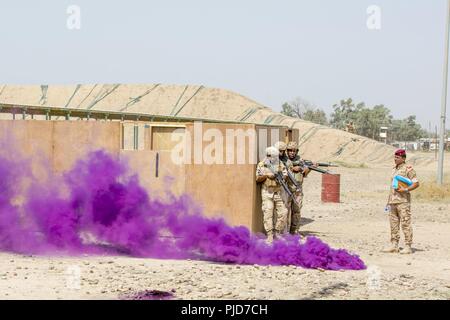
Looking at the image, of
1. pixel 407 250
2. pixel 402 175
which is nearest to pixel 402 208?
pixel 402 175

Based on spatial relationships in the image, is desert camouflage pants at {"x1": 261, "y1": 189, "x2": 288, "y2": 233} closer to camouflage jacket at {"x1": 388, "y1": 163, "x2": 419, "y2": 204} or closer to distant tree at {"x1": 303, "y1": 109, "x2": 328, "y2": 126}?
camouflage jacket at {"x1": 388, "y1": 163, "x2": 419, "y2": 204}

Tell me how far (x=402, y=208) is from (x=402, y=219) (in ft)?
0.56

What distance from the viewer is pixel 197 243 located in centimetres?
956

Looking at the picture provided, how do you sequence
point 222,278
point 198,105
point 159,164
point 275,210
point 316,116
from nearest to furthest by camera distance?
point 222,278
point 275,210
point 159,164
point 198,105
point 316,116

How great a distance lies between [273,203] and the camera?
10.4 meters

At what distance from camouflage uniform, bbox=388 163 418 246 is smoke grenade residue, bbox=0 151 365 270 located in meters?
2.00

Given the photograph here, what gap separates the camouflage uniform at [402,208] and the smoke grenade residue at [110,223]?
2.00 m

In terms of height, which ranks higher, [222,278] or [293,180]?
[293,180]

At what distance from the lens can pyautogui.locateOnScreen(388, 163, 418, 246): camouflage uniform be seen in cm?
1062

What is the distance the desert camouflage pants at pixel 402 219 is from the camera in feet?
34.8

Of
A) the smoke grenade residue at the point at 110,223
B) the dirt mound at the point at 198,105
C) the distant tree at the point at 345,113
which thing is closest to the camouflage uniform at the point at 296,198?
the smoke grenade residue at the point at 110,223

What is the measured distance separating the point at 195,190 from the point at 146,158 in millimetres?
1076

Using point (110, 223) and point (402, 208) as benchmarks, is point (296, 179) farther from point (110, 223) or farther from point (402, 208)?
point (110, 223)
